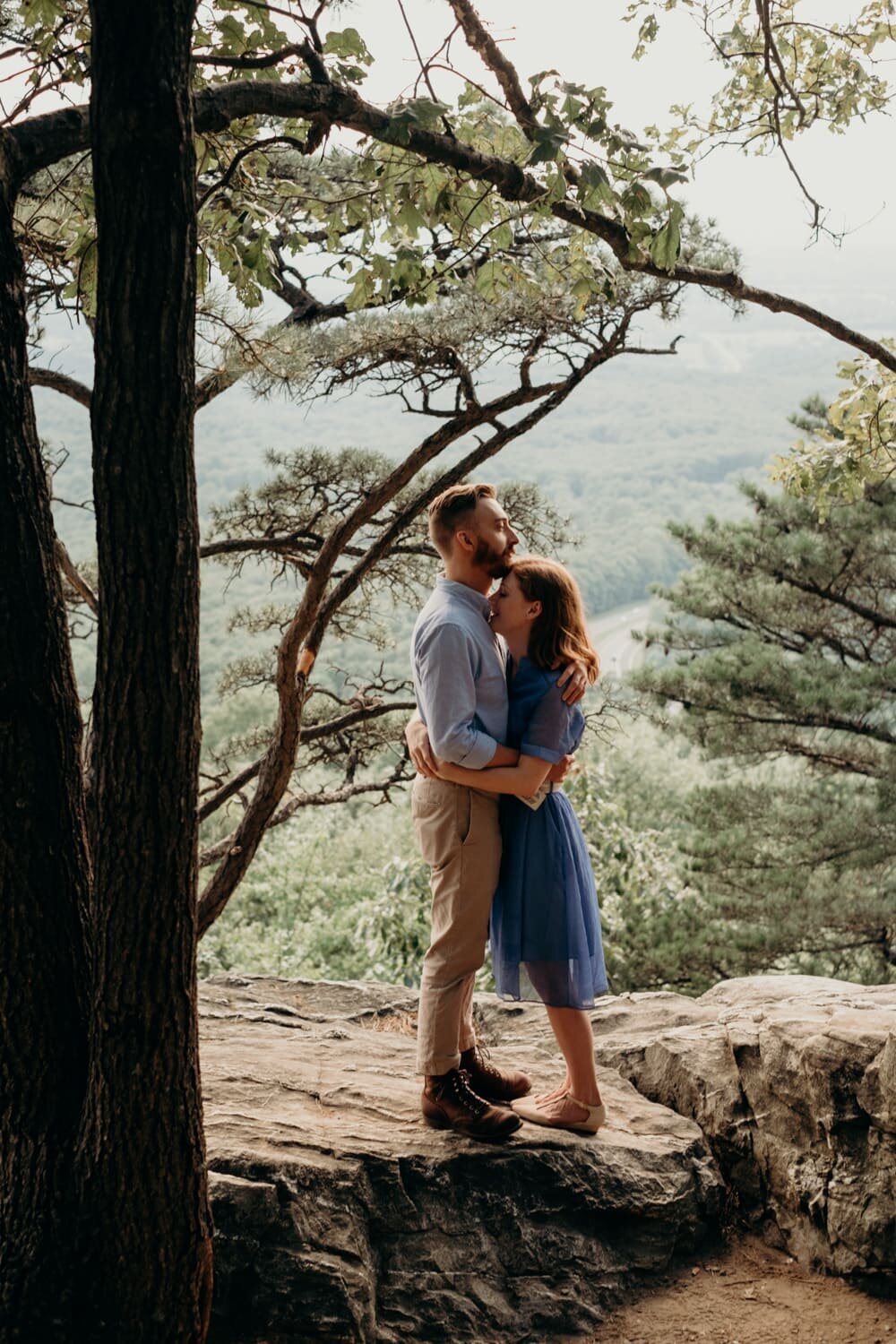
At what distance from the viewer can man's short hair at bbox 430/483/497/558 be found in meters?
3.00

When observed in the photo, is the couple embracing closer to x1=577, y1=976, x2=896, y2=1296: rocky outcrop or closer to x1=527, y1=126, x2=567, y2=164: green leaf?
x1=577, y1=976, x2=896, y2=1296: rocky outcrop

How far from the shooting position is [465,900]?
119 inches

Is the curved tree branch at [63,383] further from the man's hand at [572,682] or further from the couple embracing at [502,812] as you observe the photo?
the man's hand at [572,682]

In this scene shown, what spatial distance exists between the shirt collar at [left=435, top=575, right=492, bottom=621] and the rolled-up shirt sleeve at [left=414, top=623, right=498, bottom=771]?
14cm

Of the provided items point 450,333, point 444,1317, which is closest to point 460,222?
point 450,333

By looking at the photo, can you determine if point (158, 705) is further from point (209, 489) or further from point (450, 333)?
point (209, 489)

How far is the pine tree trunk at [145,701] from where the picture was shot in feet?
6.69

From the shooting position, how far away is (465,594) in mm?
2992

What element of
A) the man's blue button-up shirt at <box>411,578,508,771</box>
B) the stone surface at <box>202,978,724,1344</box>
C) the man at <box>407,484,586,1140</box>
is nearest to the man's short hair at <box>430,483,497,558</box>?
the man at <box>407,484,586,1140</box>

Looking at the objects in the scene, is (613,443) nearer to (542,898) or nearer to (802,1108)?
(802,1108)

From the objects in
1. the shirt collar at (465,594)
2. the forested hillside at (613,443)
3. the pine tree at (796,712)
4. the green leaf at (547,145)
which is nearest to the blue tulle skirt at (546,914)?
the shirt collar at (465,594)

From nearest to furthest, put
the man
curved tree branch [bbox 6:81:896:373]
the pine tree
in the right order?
curved tree branch [bbox 6:81:896:373]
the man
the pine tree

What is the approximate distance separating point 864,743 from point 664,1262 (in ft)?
25.9

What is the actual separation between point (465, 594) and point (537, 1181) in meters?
1.54
